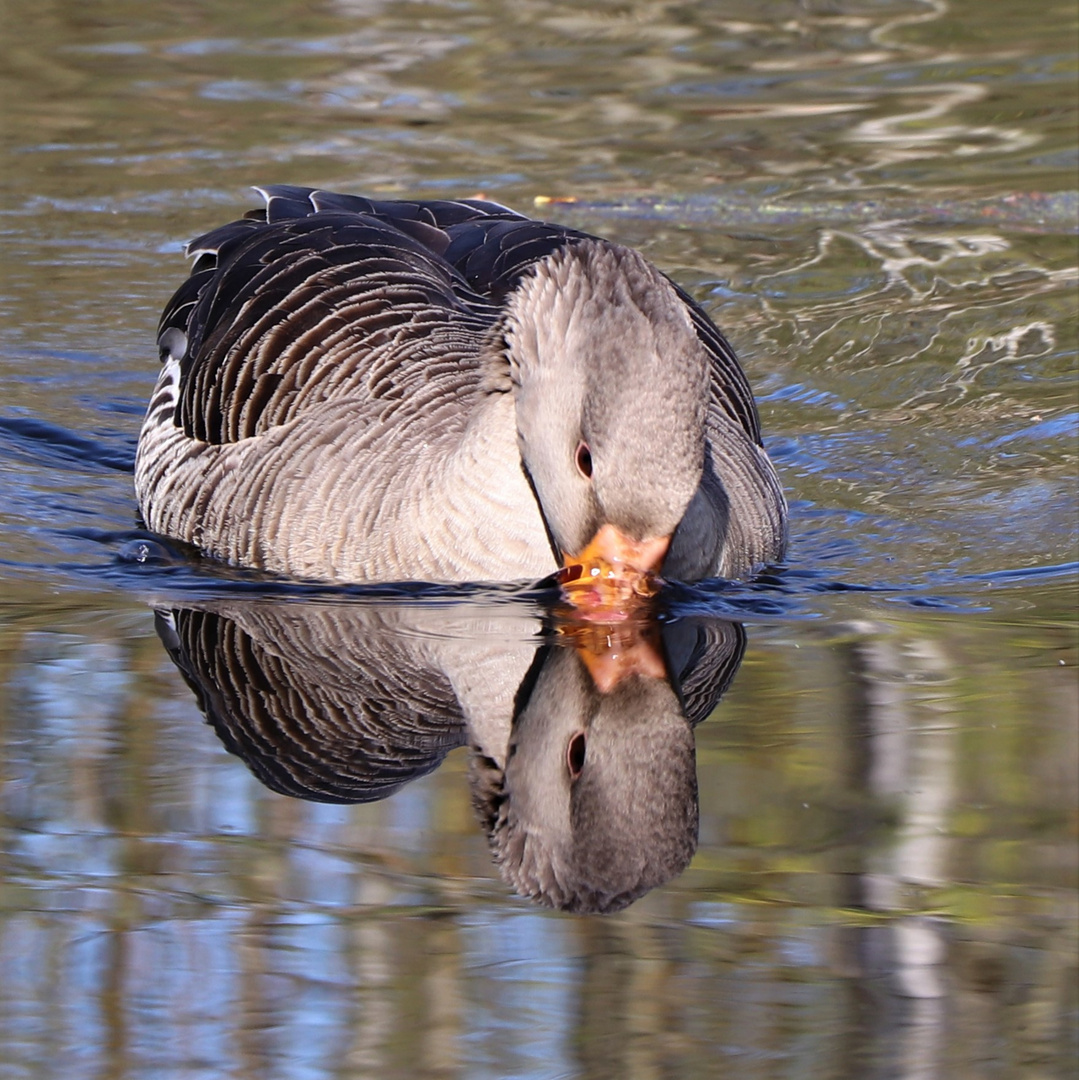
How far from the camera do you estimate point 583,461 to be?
Answer: 23.1 feet

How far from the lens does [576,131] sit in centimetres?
1622

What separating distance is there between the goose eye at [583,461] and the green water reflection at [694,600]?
3.03 feet

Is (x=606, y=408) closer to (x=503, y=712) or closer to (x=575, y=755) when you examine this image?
(x=503, y=712)

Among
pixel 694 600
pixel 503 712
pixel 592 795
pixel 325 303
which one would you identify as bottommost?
pixel 592 795

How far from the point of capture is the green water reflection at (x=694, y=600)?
461 centimetres

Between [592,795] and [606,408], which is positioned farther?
[606,408]

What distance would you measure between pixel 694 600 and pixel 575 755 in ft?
5.78

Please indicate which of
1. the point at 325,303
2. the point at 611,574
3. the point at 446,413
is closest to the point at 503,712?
the point at 611,574

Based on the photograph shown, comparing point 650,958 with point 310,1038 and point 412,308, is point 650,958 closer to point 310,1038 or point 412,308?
point 310,1038

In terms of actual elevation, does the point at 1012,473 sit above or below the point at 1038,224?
below

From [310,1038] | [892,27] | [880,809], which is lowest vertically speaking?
[310,1038]

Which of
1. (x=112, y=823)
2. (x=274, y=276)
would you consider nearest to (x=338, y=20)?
(x=274, y=276)

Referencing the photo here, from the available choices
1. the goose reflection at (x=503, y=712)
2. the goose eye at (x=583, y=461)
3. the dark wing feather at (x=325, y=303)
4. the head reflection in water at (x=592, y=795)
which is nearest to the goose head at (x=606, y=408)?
the goose eye at (x=583, y=461)

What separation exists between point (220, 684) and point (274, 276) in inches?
108
